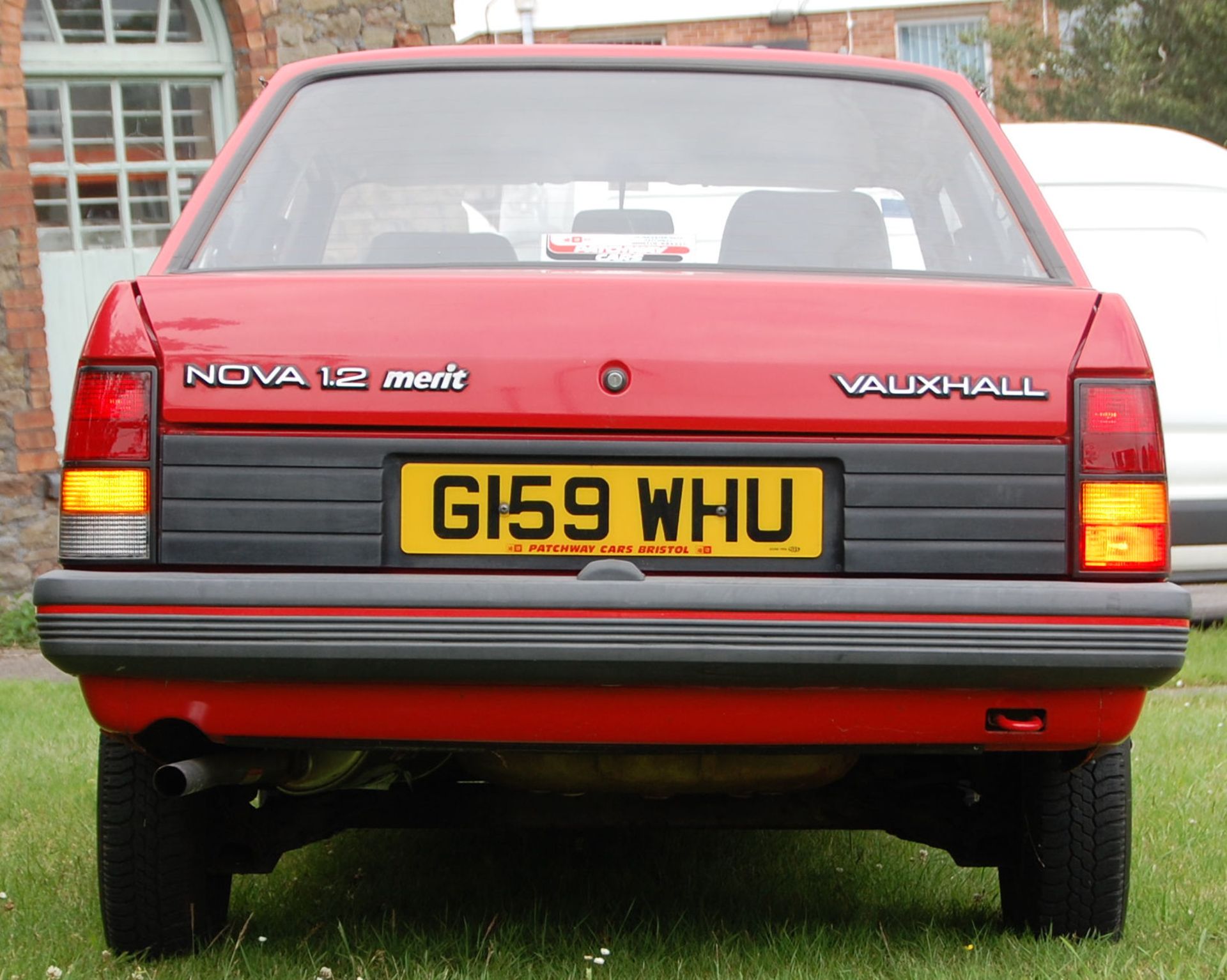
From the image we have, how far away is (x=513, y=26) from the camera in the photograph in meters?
21.8

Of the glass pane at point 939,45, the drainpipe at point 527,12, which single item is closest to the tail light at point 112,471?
the drainpipe at point 527,12

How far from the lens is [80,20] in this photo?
9320mm

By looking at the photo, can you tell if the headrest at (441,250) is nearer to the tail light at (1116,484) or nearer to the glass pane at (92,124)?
the tail light at (1116,484)

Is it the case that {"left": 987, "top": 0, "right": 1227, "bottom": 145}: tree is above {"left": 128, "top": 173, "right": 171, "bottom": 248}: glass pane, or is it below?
above

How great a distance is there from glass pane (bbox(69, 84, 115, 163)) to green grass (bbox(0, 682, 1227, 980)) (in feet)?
18.7

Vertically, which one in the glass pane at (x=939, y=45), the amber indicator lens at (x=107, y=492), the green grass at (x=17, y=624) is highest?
the glass pane at (x=939, y=45)

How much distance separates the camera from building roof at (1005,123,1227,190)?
7914 millimetres

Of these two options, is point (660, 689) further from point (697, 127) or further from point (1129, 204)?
point (1129, 204)

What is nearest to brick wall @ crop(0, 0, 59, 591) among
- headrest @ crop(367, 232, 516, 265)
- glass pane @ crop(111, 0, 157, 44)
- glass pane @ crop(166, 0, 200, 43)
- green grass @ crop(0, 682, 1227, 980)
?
glass pane @ crop(111, 0, 157, 44)

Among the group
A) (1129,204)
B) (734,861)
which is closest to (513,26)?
(1129,204)

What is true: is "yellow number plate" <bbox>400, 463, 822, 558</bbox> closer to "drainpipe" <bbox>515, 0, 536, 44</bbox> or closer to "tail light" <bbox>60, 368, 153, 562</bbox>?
"tail light" <bbox>60, 368, 153, 562</bbox>

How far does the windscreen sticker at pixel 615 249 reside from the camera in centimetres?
304

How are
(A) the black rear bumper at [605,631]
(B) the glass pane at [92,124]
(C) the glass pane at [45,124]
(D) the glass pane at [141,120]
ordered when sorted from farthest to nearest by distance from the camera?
1. (D) the glass pane at [141,120]
2. (B) the glass pane at [92,124]
3. (C) the glass pane at [45,124]
4. (A) the black rear bumper at [605,631]

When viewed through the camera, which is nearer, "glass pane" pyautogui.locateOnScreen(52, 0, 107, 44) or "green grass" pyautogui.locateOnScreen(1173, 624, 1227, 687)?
"green grass" pyautogui.locateOnScreen(1173, 624, 1227, 687)
